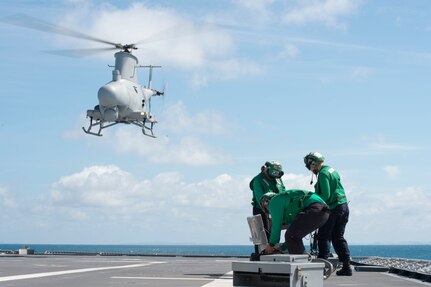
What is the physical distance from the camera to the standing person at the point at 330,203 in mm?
10656

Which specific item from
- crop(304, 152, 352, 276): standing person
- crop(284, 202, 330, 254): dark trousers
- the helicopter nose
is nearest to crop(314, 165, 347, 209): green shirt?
crop(304, 152, 352, 276): standing person

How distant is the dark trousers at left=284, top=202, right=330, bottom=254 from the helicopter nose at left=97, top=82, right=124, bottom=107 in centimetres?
3709

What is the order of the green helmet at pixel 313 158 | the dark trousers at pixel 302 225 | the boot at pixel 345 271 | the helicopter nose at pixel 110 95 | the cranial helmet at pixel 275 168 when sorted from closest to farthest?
the dark trousers at pixel 302 225 < the green helmet at pixel 313 158 < the cranial helmet at pixel 275 168 < the boot at pixel 345 271 < the helicopter nose at pixel 110 95

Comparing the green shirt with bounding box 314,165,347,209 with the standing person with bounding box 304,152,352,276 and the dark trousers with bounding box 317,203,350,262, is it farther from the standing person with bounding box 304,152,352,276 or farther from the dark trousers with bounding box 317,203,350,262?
the dark trousers with bounding box 317,203,350,262

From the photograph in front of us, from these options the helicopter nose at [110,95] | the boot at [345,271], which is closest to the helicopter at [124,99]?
the helicopter nose at [110,95]

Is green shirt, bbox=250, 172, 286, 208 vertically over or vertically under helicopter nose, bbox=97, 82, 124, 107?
under

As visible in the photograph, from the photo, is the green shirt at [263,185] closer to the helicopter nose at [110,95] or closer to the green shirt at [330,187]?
the green shirt at [330,187]

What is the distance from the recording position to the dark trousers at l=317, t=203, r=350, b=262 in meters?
11.1

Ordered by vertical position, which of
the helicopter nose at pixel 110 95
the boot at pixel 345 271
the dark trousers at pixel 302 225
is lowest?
the boot at pixel 345 271

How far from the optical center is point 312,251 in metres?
10.7

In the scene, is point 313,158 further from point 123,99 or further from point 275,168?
point 123,99

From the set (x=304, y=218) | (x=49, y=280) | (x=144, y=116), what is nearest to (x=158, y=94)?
(x=144, y=116)

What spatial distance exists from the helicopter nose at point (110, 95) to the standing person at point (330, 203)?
33642 mm

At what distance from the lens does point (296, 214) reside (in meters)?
8.84
